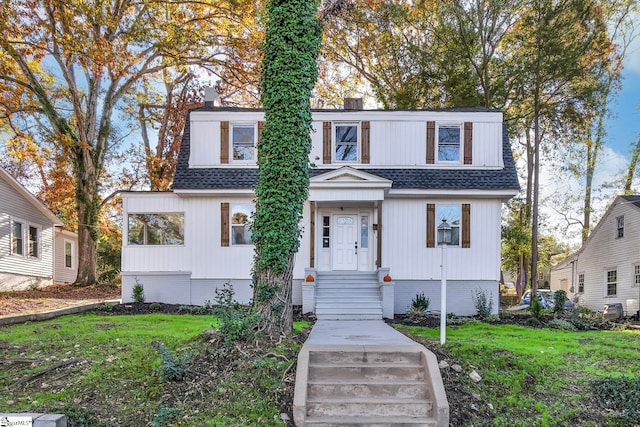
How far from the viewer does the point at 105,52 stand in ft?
56.3

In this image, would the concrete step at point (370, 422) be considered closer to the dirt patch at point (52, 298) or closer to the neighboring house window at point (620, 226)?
the dirt patch at point (52, 298)

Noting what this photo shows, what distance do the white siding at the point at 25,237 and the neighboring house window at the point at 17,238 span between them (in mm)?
175

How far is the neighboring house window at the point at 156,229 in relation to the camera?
13703 mm

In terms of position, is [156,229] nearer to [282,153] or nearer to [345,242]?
[345,242]

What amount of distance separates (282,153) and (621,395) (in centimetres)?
552

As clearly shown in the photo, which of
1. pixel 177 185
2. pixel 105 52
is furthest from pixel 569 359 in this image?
pixel 105 52

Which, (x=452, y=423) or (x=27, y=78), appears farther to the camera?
(x=27, y=78)

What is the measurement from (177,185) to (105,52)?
25.0ft

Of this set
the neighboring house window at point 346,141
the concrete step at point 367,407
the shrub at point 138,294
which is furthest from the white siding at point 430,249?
the concrete step at point 367,407

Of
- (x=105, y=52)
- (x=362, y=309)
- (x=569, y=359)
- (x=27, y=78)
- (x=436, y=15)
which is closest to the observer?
(x=569, y=359)

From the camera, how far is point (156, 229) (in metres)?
13.8

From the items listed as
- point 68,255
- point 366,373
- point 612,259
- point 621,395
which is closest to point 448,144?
point 621,395

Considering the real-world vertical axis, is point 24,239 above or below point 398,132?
below

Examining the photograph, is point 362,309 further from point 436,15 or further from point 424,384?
point 436,15
